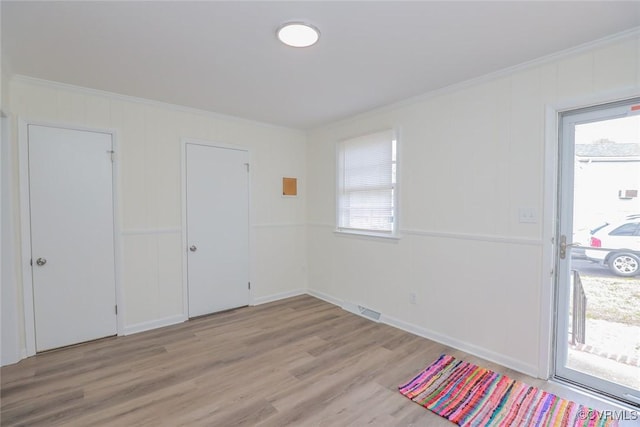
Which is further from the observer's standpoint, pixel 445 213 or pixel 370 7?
pixel 445 213

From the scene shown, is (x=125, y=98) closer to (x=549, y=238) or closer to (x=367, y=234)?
(x=367, y=234)

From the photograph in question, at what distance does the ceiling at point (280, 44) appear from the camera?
1.77 m

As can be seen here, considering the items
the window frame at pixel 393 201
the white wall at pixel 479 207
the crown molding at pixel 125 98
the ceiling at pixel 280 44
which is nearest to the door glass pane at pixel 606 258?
the white wall at pixel 479 207

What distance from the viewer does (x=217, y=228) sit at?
3.86 m

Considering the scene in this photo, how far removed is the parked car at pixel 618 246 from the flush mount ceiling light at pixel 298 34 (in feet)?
8.18

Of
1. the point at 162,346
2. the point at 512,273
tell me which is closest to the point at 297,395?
the point at 162,346

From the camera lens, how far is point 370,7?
5.75 feet

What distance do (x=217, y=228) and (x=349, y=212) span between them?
5.80 ft

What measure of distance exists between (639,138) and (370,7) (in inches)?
80.1

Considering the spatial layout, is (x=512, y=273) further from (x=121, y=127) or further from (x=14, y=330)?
(x=14, y=330)

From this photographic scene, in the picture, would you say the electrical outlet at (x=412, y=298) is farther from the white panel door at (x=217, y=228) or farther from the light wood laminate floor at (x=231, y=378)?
the white panel door at (x=217, y=228)

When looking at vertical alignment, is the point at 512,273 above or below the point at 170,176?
below

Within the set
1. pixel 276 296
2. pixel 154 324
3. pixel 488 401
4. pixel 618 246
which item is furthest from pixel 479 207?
pixel 154 324

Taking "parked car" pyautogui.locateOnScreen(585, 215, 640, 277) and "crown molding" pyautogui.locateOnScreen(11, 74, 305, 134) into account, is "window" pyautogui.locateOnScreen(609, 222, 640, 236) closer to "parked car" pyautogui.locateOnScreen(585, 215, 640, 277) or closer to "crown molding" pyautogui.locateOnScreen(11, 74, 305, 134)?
"parked car" pyautogui.locateOnScreen(585, 215, 640, 277)
